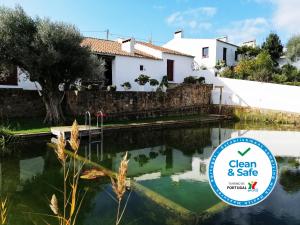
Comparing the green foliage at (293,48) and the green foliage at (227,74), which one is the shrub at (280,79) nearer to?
the green foliage at (227,74)

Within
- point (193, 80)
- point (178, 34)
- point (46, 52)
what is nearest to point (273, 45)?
point (178, 34)

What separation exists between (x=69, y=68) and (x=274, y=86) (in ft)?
51.5

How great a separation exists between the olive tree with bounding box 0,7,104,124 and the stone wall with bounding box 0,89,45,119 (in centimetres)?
187

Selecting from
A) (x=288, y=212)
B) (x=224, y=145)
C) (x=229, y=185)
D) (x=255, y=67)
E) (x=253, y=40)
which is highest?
(x=253, y=40)

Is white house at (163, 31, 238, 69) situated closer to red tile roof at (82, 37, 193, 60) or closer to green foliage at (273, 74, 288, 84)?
green foliage at (273, 74, 288, 84)

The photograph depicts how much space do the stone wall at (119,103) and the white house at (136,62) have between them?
2496 mm

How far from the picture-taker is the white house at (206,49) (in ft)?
97.2

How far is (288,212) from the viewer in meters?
5.53

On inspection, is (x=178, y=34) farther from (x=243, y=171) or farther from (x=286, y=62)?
(x=243, y=171)

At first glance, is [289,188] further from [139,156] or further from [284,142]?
[284,142]

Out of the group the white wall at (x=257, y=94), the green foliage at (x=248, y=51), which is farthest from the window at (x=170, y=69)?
the green foliage at (x=248, y=51)

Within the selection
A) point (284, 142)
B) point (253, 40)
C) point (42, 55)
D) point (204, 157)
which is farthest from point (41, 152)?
point (253, 40)

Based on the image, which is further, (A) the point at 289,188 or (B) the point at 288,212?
(A) the point at 289,188

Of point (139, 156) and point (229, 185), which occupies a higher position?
point (229, 185)
